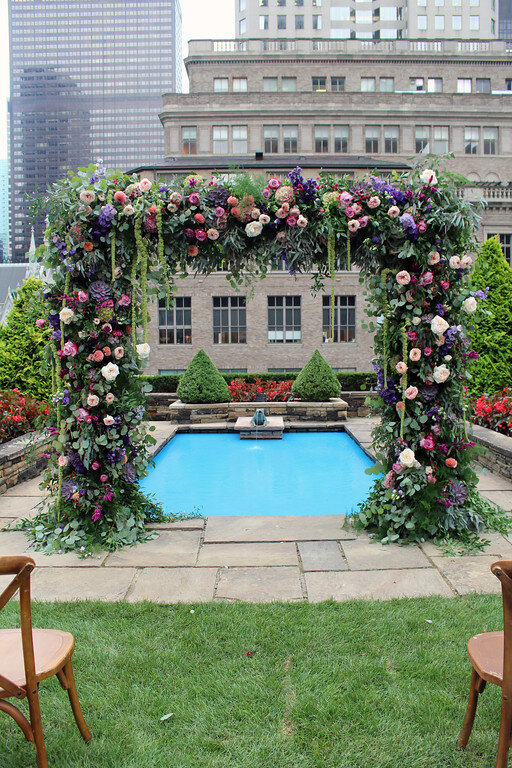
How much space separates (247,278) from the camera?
5.87 metres

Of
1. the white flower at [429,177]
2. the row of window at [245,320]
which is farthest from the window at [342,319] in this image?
the white flower at [429,177]

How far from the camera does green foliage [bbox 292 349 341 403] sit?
15641 millimetres

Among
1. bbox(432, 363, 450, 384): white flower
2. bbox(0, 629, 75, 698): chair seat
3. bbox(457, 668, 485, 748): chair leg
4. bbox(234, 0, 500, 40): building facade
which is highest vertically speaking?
bbox(234, 0, 500, 40): building facade

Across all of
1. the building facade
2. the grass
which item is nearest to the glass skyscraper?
the building facade

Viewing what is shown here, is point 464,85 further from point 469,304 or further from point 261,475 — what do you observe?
point 469,304

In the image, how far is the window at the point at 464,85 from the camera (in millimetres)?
45156

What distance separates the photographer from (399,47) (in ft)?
153

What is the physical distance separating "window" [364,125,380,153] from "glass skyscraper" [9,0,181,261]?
13548 cm

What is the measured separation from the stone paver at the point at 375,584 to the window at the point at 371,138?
1610 inches

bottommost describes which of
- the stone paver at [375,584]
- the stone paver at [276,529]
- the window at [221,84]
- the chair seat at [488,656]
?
the stone paver at [276,529]

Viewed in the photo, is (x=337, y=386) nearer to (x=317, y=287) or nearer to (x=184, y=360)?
(x=317, y=287)

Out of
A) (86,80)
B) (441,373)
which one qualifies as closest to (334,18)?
(441,373)

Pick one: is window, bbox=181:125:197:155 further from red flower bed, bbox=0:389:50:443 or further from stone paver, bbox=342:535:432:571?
stone paver, bbox=342:535:432:571

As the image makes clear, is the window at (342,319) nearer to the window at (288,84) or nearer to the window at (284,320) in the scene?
the window at (284,320)
